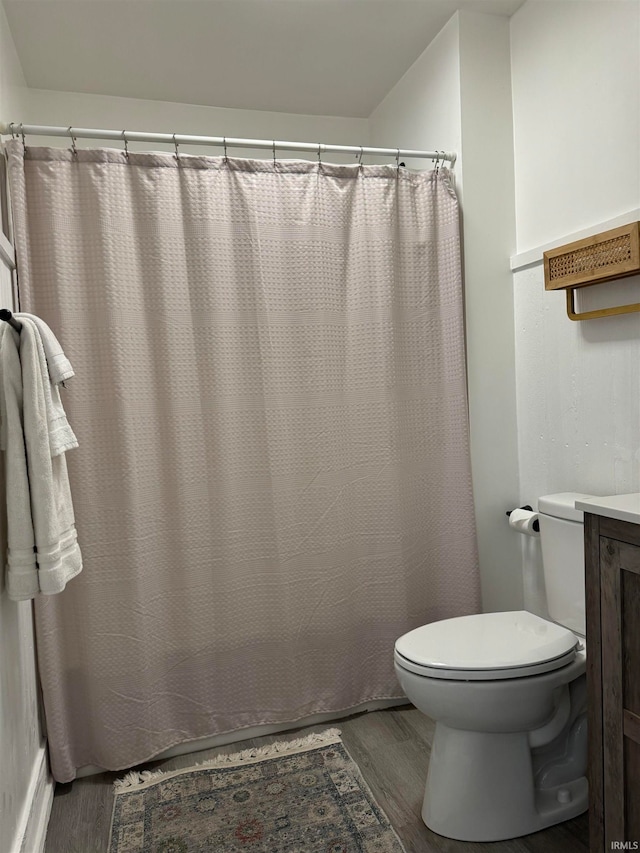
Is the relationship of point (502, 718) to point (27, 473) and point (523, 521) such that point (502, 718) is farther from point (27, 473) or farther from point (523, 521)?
point (27, 473)

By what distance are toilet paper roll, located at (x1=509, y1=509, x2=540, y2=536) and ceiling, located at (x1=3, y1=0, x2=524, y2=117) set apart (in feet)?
5.59

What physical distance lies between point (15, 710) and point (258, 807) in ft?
2.36

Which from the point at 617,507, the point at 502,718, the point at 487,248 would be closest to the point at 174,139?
the point at 487,248

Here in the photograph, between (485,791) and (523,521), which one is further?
(523,521)

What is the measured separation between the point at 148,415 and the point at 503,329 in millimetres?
1272

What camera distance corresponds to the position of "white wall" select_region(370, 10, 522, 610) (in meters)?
2.29

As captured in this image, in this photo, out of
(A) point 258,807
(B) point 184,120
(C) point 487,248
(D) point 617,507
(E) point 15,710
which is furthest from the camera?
(B) point 184,120

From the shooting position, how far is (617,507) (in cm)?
137

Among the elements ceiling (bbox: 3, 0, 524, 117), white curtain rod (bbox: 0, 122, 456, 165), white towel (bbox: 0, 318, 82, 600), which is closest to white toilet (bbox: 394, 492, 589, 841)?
white towel (bbox: 0, 318, 82, 600)

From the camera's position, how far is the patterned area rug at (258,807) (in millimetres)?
1701

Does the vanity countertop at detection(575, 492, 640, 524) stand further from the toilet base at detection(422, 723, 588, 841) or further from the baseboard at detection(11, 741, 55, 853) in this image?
the baseboard at detection(11, 741, 55, 853)

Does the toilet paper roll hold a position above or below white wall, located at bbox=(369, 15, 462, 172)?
below

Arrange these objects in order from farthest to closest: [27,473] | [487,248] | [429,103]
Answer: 1. [429,103]
2. [487,248]
3. [27,473]

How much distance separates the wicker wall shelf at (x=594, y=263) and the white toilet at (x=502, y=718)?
644mm
